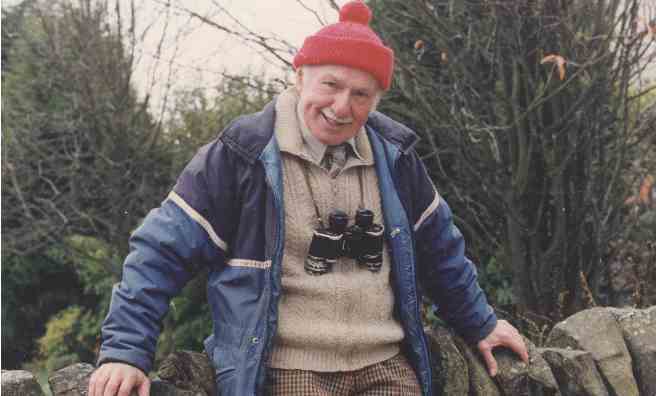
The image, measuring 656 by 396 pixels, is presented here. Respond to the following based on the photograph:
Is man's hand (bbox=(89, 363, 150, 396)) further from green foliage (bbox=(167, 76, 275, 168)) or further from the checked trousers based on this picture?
green foliage (bbox=(167, 76, 275, 168))

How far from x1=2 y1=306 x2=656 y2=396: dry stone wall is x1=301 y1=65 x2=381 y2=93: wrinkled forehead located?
0.86m

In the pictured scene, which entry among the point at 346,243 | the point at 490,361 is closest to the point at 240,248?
the point at 346,243

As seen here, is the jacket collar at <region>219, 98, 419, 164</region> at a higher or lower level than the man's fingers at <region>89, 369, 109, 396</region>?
higher

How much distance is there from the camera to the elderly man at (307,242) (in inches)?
77.8

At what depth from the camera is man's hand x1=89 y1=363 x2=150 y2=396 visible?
5.80 feet

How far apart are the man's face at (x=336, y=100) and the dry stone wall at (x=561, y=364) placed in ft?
2.43

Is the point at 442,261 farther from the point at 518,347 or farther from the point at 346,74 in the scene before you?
the point at 346,74

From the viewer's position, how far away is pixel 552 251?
445 cm

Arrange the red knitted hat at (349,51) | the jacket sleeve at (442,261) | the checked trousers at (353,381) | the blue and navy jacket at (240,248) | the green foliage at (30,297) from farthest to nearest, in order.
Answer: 1. the green foliage at (30,297)
2. the jacket sleeve at (442,261)
3. the red knitted hat at (349,51)
4. the checked trousers at (353,381)
5. the blue and navy jacket at (240,248)

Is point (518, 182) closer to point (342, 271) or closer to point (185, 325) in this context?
point (342, 271)

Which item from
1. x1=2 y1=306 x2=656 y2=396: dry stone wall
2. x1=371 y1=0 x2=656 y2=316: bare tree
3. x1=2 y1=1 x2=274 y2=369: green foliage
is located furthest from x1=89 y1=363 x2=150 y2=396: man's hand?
x1=2 y1=1 x2=274 y2=369: green foliage

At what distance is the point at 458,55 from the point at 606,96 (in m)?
0.90

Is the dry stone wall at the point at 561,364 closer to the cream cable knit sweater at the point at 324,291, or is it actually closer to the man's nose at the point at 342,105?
the cream cable knit sweater at the point at 324,291

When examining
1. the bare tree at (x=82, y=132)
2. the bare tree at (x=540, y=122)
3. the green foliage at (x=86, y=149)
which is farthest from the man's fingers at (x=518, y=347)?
the bare tree at (x=82, y=132)
